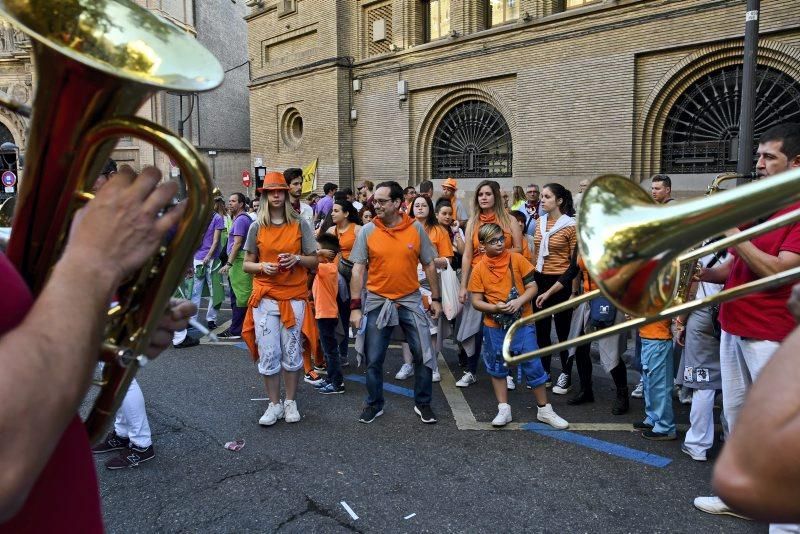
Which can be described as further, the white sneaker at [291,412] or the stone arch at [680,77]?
the stone arch at [680,77]

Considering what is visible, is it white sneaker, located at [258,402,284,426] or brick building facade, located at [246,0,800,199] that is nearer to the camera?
white sneaker, located at [258,402,284,426]

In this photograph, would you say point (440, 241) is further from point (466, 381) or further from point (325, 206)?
point (325, 206)

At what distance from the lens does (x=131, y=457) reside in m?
3.81

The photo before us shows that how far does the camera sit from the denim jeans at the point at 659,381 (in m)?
4.14

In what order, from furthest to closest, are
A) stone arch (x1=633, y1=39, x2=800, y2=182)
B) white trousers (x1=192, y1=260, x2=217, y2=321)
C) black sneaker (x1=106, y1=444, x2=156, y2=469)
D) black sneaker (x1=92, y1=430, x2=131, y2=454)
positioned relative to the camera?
stone arch (x1=633, y1=39, x2=800, y2=182) < white trousers (x1=192, y1=260, x2=217, y2=321) < black sneaker (x1=92, y1=430, x2=131, y2=454) < black sneaker (x1=106, y1=444, x2=156, y2=469)

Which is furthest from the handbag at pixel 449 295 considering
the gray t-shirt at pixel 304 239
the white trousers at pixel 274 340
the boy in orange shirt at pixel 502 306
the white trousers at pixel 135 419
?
the white trousers at pixel 135 419

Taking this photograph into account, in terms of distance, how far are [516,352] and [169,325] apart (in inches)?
136

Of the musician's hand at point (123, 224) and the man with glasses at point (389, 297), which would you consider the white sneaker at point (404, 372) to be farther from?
the musician's hand at point (123, 224)

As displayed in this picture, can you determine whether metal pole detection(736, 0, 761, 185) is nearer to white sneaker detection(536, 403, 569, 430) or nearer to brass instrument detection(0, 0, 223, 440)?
white sneaker detection(536, 403, 569, 430)

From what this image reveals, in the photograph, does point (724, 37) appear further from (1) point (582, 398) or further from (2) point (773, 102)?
(1) point (582, 398)

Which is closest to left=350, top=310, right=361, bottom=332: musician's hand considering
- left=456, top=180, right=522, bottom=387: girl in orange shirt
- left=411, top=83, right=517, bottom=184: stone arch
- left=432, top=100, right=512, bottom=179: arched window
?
left=456, top=180, right=522, bottom=387: girl in orange shirt

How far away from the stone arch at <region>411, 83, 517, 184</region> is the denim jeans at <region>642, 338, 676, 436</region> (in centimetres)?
985

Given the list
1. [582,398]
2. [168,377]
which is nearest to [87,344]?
[582,398]

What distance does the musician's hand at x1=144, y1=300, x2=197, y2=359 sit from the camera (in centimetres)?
142
